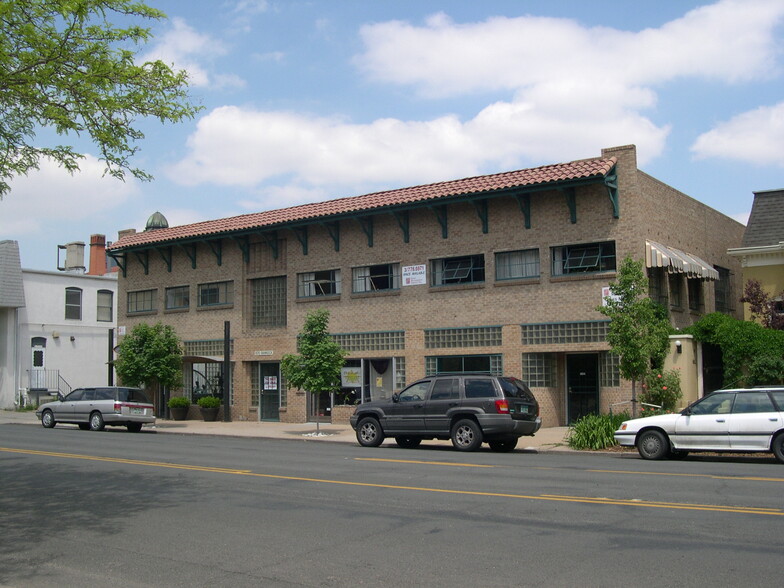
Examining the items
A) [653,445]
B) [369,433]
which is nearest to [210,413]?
[369,433]

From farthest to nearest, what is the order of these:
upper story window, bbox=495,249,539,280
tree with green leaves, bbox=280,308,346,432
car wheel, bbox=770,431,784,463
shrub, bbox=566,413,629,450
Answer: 1. tree with green leaves, bbox=280,308,346,432
2. upper story window, bbox=495,249,539,280
3. shrub, bbox=566,413,629,450
4. car wheel, bbox=770,431,784,463

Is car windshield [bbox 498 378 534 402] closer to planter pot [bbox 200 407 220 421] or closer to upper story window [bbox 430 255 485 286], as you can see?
upper story window [bbox 430 255 485 286]

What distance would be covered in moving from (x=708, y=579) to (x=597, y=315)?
17425mm

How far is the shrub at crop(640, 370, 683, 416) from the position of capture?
22469 mm

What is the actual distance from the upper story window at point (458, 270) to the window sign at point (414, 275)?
0.90ft

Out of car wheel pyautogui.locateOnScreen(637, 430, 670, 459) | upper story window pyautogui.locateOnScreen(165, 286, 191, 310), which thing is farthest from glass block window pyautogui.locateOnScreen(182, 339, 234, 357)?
car wheel pyautogui.locateOnScreen(637, 430, 670, 459)

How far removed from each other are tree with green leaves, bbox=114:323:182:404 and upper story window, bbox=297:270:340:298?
5793 millimetres

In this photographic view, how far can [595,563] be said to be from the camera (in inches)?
296

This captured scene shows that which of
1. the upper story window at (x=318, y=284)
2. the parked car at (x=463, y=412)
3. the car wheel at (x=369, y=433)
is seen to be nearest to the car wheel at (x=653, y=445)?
the parked car at (x=463, y=412)

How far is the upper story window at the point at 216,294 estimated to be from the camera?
3341cm

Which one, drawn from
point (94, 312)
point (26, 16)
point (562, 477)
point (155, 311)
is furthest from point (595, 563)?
point (94, 312)

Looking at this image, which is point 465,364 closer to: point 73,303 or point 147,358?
point 147,358

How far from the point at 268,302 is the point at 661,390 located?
629 inches

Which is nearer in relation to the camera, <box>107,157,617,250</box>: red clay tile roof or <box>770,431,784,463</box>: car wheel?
<box>770,431,784,463</box>: car wheel
